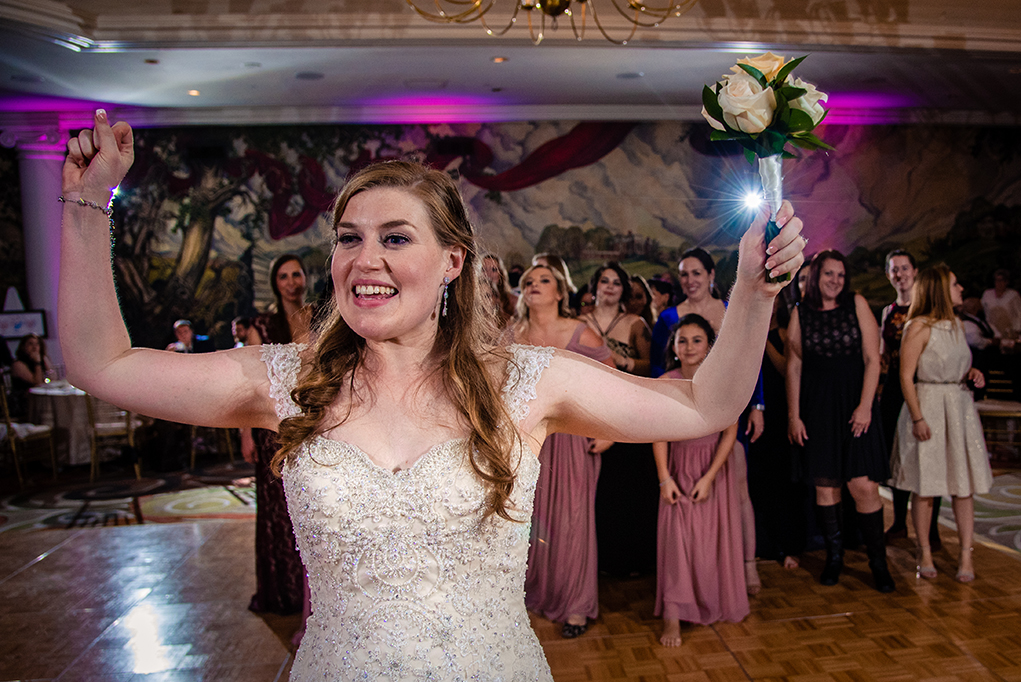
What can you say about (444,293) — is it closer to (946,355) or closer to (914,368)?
(914,368)

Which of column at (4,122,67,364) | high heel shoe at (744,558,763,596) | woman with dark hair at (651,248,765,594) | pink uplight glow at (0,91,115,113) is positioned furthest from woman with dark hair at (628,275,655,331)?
column at (4,122,67,364)

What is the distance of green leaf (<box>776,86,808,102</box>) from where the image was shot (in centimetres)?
115

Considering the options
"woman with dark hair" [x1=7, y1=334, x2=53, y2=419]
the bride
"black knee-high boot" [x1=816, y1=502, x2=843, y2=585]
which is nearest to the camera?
the bride

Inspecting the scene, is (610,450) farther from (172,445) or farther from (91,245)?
(172,445)

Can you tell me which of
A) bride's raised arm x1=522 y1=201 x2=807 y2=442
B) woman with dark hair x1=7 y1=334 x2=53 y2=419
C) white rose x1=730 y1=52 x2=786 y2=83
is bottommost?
woman with dark hair x1=7 y1=334 x2=53 y2=419

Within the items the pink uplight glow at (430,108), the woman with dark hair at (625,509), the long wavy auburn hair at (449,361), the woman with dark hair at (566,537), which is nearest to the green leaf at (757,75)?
the long wavy auburn hair at (449,361)

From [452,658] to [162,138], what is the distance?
9.51 metres

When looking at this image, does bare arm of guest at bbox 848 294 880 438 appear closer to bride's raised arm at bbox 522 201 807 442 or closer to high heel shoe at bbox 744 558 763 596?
high heel shoe at bbox 744 558 763 596

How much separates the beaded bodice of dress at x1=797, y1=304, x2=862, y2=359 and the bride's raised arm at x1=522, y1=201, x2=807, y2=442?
2866 mm

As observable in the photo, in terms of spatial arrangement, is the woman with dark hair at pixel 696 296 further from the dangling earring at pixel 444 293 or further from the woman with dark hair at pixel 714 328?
the dangling earring at pixel 444 293

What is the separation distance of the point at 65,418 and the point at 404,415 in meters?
7.11

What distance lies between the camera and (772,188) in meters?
1.19

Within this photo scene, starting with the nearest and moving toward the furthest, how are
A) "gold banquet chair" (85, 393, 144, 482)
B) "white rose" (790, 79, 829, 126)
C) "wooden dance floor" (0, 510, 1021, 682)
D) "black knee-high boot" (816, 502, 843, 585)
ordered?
"white rose" (790, 79, 829, 126), "wooden dance floor" (0, 510, 1021, 682), "black knee-high boot" (816, 502, 843, 585), "gold banquet chair" (85, 393, 144, 482)

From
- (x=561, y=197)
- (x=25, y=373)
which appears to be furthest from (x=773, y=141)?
(x=561, y=197)
